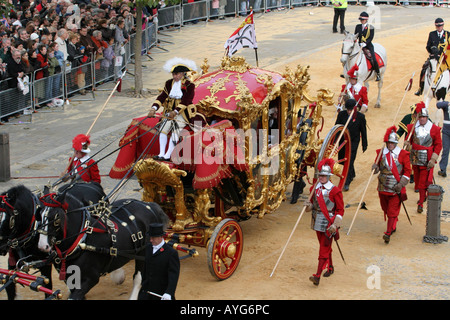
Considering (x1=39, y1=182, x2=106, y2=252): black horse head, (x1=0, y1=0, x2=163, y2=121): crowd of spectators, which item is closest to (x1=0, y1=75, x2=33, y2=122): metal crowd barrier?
(x1=0, y1=0, x2=163, y2=121): crowd of spectators

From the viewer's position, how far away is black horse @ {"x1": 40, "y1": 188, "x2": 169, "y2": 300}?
8.84 metres

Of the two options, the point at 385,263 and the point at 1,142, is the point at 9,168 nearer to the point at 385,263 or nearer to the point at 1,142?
the point at 1,142

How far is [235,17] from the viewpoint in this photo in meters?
32.3

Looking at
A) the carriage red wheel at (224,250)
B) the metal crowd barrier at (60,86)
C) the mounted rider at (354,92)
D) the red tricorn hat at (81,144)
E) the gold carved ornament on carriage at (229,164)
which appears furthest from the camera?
the metal crowd barrier at (60,86)

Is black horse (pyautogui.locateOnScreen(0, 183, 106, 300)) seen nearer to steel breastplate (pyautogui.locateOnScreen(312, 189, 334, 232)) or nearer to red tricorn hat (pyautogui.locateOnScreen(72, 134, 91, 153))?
red tricorn hat (pyautogui.locateOnScreen(72, 134, 91, 153))

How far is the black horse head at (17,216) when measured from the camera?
8547 mm

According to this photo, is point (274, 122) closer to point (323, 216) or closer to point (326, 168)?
point (326, 168)

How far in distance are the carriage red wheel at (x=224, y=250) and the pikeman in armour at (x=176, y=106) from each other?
1.34 m

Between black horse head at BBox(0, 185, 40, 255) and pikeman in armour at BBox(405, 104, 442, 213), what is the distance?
758 cm

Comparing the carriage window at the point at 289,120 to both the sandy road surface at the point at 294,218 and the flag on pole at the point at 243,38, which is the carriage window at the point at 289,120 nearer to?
the sandy road surface at the point at 294,218

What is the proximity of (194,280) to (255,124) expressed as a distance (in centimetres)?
261

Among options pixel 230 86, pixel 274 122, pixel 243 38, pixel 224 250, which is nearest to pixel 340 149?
pixel 274 122

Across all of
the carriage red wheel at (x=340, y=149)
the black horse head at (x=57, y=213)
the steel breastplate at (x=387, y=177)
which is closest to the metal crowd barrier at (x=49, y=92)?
the carriage red wheel at (x=340, y=149)

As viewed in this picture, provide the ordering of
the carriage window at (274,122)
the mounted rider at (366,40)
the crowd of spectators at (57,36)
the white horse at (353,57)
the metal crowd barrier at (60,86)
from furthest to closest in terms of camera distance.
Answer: the mounted rider at (366,40), the white horse at (353,57), the metal crowd barrier at (60,86), the crowd of spectators at (57,36), the carriage window at (274,122)
